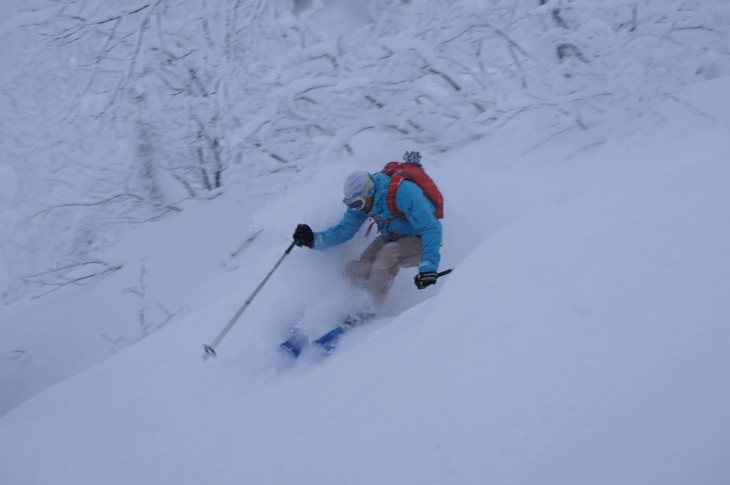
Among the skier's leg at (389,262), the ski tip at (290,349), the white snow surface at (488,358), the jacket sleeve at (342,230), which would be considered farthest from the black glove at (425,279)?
the ski tip at (290,349)

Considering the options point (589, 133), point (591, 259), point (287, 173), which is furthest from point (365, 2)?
point (591, 259)

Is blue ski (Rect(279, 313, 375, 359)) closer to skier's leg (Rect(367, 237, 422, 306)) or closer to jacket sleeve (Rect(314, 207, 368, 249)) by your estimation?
skier's leg (Rect(367, 237, 422, 306))

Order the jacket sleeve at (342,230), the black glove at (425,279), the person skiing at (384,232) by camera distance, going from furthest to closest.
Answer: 1. the jacket sleeve at (342,230)
2. the person skiing at (384,232)
3. the black glove at (425,279)

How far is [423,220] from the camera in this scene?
10.5ft

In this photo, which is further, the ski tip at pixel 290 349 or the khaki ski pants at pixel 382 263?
the khaki ski pants at pixel 382 263

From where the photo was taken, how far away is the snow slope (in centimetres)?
136

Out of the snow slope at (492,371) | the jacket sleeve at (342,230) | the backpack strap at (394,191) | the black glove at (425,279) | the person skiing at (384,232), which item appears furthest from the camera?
the jacket sleeve at (342,230)

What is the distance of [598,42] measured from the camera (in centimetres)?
448

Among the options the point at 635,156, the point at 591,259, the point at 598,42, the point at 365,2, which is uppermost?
the point at 365,2

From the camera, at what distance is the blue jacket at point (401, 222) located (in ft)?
10.3

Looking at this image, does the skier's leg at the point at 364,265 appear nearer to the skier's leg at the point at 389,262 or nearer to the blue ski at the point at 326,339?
the skier's leg at the point at 389,262

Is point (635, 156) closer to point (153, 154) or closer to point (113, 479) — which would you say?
point (113, 479)

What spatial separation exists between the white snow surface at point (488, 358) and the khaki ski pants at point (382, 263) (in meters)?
0.22

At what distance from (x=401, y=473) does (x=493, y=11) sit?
16.5 ft
